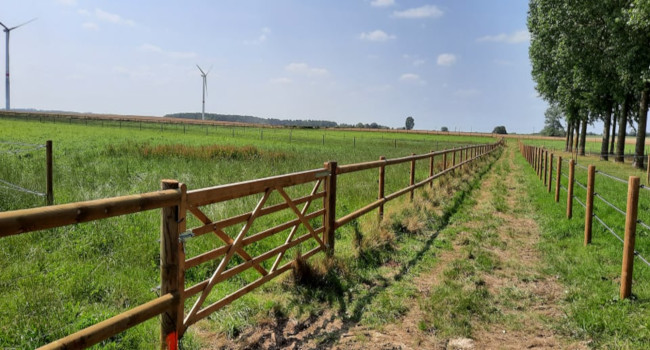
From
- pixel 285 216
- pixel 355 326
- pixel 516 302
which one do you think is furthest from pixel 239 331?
pixel 285 216

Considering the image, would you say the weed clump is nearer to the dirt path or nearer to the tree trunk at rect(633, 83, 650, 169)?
the dirt path

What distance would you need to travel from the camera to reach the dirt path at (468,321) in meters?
3.59

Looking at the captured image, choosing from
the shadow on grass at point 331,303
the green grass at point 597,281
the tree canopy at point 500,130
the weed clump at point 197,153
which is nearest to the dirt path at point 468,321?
the shadow on grass at point 331,303

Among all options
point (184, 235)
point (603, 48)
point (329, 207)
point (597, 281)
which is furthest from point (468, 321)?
point (603, 48)

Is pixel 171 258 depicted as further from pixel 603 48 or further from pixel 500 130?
pixel 500 130

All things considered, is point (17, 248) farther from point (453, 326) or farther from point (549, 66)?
point (549, 66)

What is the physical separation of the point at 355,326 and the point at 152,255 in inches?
112

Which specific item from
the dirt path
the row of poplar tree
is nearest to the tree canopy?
the row of poplar tree

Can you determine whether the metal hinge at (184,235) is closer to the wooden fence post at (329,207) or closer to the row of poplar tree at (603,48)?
the wooden fence post at (329,207)

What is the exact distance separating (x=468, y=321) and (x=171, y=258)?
2.79 metres

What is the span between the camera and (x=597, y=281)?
4.92 meters

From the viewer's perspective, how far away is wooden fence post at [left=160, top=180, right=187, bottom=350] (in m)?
2.80

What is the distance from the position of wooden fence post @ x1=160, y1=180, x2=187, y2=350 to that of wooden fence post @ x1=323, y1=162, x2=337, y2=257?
8.67 ft

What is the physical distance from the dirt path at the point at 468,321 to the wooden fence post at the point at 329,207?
1032mm
